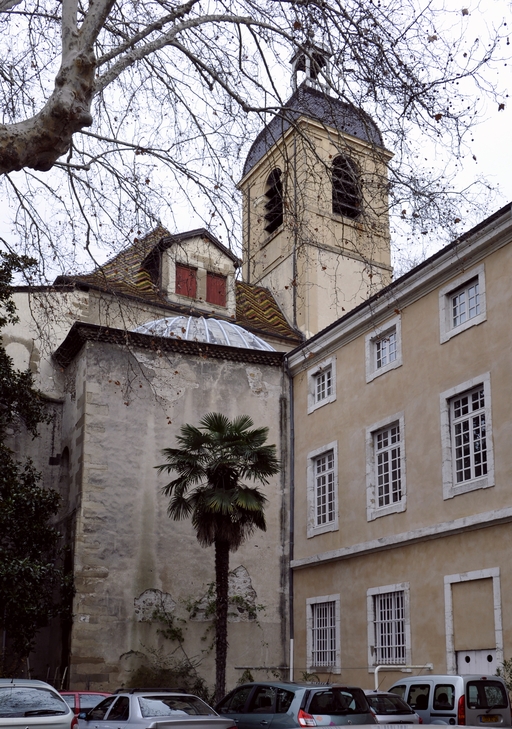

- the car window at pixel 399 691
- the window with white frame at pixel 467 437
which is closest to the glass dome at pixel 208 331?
the window with white frame at pixel 467 437

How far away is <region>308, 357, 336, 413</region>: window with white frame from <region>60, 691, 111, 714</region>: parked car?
9.83m

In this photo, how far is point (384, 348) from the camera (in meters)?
21.3

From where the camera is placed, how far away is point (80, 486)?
21.7m

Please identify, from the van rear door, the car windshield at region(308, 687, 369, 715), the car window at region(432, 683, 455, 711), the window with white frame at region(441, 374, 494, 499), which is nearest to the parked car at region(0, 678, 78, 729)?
the car windshield at region(308, 687, 369, 715)

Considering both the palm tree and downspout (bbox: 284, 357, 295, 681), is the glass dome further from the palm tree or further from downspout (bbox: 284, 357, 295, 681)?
the palm tree

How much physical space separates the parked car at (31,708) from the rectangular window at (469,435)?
32.2 feet

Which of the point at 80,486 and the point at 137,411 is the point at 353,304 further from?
the point at 80,486

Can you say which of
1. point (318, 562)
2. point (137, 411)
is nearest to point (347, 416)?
point (318, 562)

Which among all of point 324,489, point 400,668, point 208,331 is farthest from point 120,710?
point 208,331

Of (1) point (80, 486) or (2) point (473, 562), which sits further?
(1) point (80, 486)

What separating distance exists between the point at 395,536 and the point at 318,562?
340cm

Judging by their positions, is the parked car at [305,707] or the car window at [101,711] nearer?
the parked car at [305,707]

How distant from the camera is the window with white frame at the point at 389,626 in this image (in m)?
18.6

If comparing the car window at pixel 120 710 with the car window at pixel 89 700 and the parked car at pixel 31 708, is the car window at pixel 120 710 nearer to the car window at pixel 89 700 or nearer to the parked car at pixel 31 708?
the parked car at pixel 31 708
